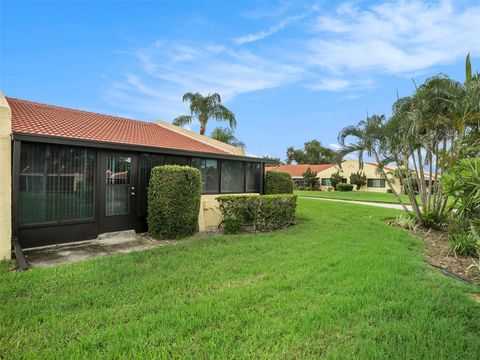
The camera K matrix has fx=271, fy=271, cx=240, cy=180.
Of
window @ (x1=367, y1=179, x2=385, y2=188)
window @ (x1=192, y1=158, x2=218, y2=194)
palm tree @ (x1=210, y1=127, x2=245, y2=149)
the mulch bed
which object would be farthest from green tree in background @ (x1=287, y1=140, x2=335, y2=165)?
the mulch bed

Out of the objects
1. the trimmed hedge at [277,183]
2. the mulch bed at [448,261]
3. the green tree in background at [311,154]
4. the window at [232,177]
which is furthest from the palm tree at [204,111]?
the green tree in background at [311,154]

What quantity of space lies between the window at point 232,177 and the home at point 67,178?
A: 1.13 meters

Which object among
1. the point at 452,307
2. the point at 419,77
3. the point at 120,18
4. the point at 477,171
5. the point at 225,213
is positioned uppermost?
the point at 120,18

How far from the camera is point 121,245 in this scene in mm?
7320

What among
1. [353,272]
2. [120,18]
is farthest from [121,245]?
[120,18]

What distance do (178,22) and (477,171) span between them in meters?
10.9

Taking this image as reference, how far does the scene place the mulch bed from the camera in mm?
5529

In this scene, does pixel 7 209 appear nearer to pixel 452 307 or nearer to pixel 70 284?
pixel 70 284

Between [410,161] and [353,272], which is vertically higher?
[410,161]

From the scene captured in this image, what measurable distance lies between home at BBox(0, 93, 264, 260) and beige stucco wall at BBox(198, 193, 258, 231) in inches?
1.5

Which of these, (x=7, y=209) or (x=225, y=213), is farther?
(x=225, y=213)

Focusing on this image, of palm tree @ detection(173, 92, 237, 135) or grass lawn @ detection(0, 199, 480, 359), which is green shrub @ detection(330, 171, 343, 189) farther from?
grass lawn @ detection(0, 199, 480, 359)

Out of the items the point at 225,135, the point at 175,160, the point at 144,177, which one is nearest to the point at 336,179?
the point at 225,135

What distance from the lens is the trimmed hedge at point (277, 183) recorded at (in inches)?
516
